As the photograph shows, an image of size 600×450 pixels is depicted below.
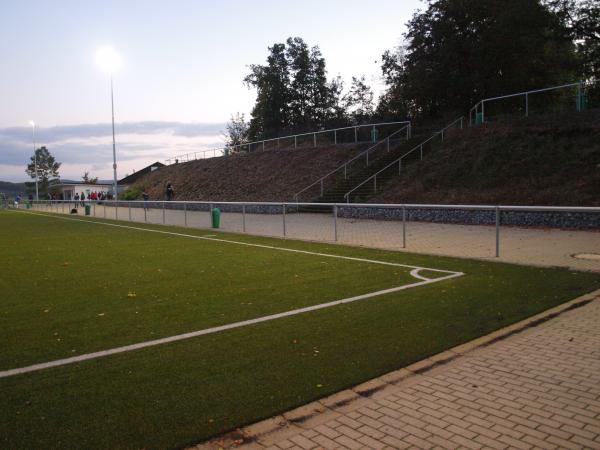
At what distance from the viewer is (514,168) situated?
20922mm

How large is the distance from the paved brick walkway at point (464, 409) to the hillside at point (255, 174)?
27010 mm

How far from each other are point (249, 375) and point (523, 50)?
105 ft

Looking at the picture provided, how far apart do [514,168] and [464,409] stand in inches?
769

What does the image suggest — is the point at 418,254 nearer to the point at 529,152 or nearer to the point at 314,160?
the point at 529,152

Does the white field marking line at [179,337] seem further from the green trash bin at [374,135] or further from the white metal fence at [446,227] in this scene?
the green trash bin at [374,135]

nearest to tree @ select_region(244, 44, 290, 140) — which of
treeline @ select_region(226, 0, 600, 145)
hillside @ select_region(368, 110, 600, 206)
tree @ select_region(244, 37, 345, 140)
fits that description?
tree @ select_region(244, 37, 345, 140)

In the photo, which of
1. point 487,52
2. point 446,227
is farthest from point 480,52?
point 446,227

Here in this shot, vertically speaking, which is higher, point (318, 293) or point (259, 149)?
point (259, 149)

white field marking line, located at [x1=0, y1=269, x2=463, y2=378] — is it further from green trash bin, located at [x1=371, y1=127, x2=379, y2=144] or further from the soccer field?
green trash bin, located at [x1=371, y1=127, x2=379, y2=144]

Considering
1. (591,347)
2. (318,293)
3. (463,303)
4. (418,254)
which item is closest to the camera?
(591,347)

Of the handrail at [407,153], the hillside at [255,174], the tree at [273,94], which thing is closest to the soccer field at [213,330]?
the handrail at [407,153]

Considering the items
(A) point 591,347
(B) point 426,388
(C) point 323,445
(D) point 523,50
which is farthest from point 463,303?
(D) point 523,50

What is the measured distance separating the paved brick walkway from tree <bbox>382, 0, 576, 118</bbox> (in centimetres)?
2963

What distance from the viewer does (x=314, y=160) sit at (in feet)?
117
